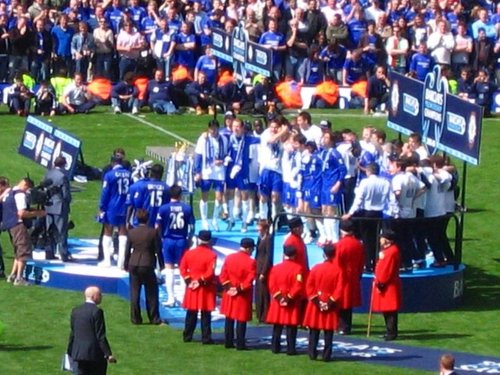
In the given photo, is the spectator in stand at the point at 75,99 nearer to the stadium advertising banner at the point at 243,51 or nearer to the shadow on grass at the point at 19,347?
the stadium advertising banner at the point at 243,51

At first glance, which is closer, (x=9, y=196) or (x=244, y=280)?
(x=244, y=280)

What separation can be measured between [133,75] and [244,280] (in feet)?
60.5

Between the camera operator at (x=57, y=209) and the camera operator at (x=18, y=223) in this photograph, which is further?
the camera operator at (x=57, y=209)

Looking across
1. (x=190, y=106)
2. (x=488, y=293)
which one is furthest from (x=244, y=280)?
(x=190, y=106)

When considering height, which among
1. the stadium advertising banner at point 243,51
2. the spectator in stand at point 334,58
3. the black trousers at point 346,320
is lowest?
the black trousers at point 346,320

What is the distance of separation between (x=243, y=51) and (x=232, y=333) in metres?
11.9

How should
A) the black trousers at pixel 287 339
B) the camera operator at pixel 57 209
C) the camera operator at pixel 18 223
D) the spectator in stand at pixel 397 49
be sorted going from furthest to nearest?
the spectator in stand at pixel 397 49 → the camera operator at pixel 57 209 → the camera operator at pixel 18 223 → the black trousers at pixel 287 339

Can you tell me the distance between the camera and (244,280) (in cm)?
2238

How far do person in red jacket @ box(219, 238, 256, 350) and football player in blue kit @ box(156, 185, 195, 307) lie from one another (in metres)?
2.20

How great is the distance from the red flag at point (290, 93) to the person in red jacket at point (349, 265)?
1728cm

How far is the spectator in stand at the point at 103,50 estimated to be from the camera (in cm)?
4094

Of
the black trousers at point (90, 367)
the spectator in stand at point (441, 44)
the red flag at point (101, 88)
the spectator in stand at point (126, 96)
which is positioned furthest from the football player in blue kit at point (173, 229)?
the spectator in stand at point (441, 44)

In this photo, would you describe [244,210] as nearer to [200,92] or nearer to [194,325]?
[194,325]

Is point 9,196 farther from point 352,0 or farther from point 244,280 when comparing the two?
point 352,0
